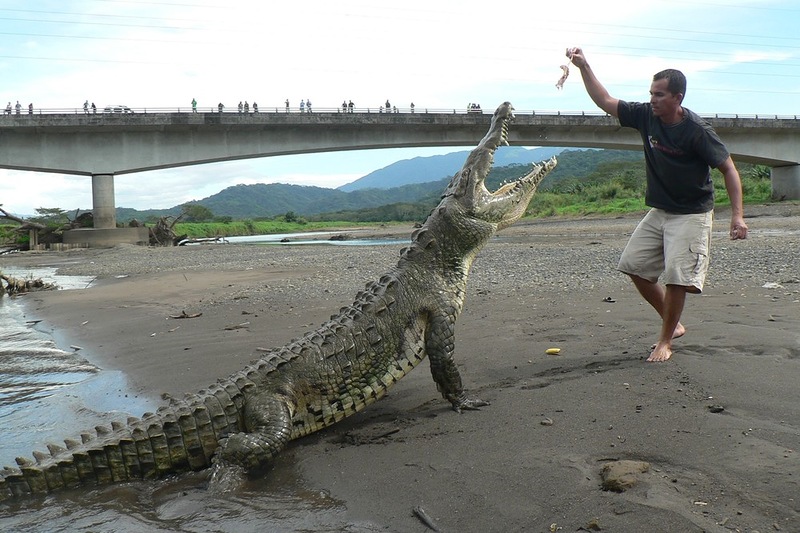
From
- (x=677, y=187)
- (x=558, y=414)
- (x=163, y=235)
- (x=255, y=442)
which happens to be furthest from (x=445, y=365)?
(x=163, y=235)

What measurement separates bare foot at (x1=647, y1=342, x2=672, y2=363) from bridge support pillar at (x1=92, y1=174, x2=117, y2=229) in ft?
120

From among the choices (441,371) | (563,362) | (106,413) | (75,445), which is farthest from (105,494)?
(563,362)

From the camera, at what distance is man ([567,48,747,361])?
15.5ft

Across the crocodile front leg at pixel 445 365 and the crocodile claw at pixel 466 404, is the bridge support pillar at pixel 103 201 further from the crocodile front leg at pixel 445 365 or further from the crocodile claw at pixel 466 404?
the crocodile claw at pixel 466 404

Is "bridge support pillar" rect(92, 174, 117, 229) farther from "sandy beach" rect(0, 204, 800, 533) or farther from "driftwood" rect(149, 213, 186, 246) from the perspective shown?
"sandy beach" rect(0, 204, 800, 533)

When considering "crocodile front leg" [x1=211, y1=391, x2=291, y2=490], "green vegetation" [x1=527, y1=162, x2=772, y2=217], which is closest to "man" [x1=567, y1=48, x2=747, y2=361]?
"crocodile front leg" [x1=211, y1=391, x2=291, y2=490]

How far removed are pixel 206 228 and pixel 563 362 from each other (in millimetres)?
58700

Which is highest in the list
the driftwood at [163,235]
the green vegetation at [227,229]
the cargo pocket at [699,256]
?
the cargo pocket at [699,256]

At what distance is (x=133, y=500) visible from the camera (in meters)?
3.68

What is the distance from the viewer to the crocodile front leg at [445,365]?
455 centimetres

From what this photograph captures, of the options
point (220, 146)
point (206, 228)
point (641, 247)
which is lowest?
point (206, 228)

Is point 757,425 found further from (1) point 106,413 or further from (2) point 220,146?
(2) point 220,146

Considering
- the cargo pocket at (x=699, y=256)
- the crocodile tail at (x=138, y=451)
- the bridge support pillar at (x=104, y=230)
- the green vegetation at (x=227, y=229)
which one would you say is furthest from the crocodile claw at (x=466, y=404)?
the green vegetation at (x=227, y=229)

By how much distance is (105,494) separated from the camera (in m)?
3.77
